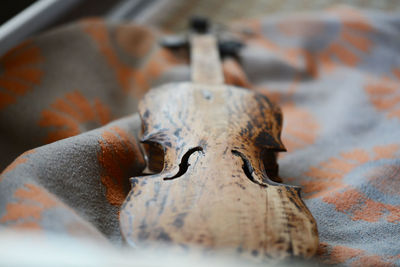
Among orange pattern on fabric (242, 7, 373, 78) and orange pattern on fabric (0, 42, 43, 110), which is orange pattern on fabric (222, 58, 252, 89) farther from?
orange pattern on fabric (0, 42, 43, 110)

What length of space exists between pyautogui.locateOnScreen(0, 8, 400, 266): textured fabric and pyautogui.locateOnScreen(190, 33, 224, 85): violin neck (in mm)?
44

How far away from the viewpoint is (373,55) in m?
1.12

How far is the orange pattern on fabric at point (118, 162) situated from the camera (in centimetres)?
63

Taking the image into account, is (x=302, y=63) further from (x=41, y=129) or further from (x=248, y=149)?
(x=41, y=129)

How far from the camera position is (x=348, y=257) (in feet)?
1.84

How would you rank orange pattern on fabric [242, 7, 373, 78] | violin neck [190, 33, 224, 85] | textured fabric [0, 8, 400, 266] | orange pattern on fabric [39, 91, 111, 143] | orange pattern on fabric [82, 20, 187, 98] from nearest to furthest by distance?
1. textured fabric [0, 8, 400, 266]
2. orange pattern on fabric [39, 91, 111, 143]
3. violin neck [190, 33, 224, 85]
4. orange pattern on fabric [82, 20, 187, 98]
5. orange pattern on fabric [242, 7, 373, 78]

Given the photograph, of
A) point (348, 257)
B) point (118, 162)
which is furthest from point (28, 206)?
point (348, 257)

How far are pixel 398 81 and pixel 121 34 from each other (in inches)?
30.2

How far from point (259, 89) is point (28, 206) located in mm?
719

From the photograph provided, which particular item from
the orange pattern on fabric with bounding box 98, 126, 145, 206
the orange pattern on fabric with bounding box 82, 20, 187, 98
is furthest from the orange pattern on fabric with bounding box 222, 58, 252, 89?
the orange pattern on fabric with bounding box 98, 126, 145, 206

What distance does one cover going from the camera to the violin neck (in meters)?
0.89

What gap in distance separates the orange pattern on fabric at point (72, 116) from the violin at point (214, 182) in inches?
6.1

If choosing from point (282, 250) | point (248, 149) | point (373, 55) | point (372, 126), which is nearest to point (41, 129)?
point (248, 149)

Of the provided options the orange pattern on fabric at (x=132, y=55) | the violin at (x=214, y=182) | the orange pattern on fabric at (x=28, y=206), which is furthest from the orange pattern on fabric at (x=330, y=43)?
the orange pattern on fabric at (x=28, y=206)
